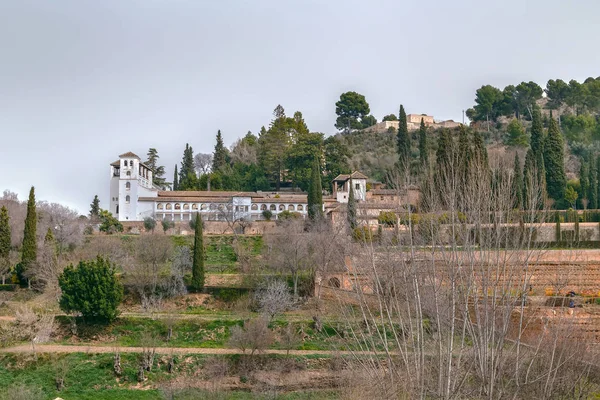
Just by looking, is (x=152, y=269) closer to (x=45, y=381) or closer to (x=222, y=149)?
(x=45, y=381)

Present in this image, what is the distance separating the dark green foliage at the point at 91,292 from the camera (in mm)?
23547

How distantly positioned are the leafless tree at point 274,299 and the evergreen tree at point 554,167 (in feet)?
66.4

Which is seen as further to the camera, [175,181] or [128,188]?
[175,181]

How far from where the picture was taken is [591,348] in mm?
16219

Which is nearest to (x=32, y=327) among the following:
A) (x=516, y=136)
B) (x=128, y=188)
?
(x=128, y=188)

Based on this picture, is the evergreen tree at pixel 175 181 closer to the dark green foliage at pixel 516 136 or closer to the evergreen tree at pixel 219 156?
the evergreen tree at pixel 219 156

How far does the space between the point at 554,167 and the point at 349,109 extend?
3405 centimetres

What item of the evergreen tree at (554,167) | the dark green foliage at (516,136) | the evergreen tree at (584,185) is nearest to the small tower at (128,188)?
the evergreen tree at (554,167)

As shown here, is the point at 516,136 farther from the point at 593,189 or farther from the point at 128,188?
the point at 128,188

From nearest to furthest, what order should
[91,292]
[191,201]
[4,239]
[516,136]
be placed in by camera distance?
[91,292] → [4,239] → [191,201] → [516,136]

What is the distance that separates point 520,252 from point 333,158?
3770cm

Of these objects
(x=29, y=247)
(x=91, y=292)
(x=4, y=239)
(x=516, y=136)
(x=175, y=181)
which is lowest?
(x=91, y=292)

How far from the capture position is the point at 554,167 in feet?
128

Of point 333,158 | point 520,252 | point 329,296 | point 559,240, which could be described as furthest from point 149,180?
point 520,252
